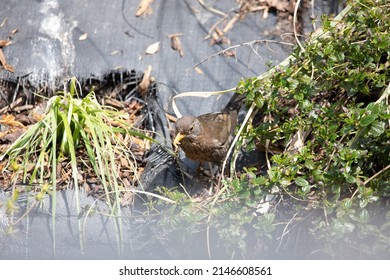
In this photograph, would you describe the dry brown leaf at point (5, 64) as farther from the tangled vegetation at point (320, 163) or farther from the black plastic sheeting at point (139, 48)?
the tangled vegetation at point (320, 163)

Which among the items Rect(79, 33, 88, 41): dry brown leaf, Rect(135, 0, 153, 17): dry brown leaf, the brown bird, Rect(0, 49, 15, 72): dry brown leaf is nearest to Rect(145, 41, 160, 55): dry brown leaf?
Rect(135, 0, 153, 17): dry brown leaf

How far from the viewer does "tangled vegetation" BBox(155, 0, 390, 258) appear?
375cm

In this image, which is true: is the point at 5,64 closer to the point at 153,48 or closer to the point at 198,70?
the point at 153,48

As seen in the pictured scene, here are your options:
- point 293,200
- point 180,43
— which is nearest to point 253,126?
point 293,200

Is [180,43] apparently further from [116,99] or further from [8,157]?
[8,157]

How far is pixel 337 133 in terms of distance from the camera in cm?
395

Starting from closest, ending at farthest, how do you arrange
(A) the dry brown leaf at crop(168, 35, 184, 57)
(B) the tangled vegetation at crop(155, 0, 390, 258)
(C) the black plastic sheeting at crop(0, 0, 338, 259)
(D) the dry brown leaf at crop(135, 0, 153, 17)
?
(B) the tangled vegetation at crop(155, 0, 390, 258)
(C) the black plastic sheeting at crop(0, 0, 338, 259)
(A) the dry brown leaf at crop(168, 35, 184, 57)
(D) the dry brown leaf at crop(135, 0, 153, 17)

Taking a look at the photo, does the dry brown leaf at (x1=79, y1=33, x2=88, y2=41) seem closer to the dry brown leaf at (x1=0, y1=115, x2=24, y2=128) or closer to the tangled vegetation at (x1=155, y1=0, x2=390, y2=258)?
the dry brown leaf at (x1=0, y1=115, x2=24, y2=128)

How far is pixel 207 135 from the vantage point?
14.4 feet

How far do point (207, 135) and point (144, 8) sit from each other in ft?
4.74

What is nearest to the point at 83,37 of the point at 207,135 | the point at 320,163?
the point at 207,135

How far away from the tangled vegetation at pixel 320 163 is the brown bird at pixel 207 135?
0.49 ft

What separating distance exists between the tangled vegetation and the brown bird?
5.9 inches

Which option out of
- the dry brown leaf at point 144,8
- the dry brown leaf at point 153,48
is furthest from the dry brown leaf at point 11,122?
the dry brown leaf at point 144,8
